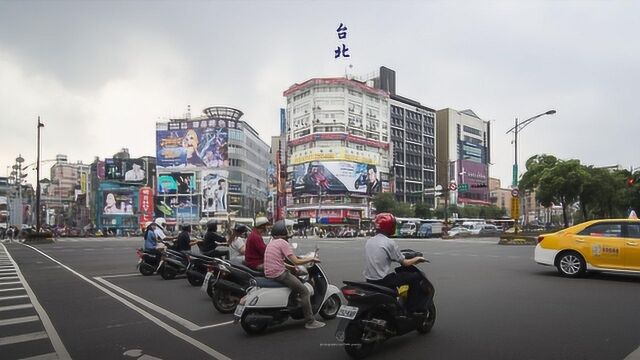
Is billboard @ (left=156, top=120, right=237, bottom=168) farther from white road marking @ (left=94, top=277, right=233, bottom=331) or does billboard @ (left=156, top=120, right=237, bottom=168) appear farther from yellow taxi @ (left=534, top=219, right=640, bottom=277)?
yellow taxi @ (left=534, top=219, right=640, bottom=277)

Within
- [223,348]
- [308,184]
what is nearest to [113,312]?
[223,348]

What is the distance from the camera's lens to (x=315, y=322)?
675 cm

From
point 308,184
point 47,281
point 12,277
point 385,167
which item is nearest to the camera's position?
point 47,281

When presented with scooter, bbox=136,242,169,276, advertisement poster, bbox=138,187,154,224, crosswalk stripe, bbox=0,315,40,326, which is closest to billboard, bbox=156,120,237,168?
advertisement poster, bbox=138,187,154,224

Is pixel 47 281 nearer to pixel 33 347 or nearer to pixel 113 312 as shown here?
pixel 113 312

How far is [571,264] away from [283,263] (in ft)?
28.4

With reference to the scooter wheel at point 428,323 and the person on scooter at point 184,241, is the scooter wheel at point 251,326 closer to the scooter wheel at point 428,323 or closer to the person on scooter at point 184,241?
the scooter wheel at point 428,323

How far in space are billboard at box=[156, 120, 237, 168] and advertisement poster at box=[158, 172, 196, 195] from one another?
4.17 meters

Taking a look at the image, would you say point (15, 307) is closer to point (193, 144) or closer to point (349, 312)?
point (349, 312)

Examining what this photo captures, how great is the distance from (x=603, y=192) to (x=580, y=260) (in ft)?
116

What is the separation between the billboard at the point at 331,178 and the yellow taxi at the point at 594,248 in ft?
248

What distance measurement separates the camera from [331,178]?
87938mm

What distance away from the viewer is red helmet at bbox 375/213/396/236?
18.8ft

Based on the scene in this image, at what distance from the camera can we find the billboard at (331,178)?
87.8 m
